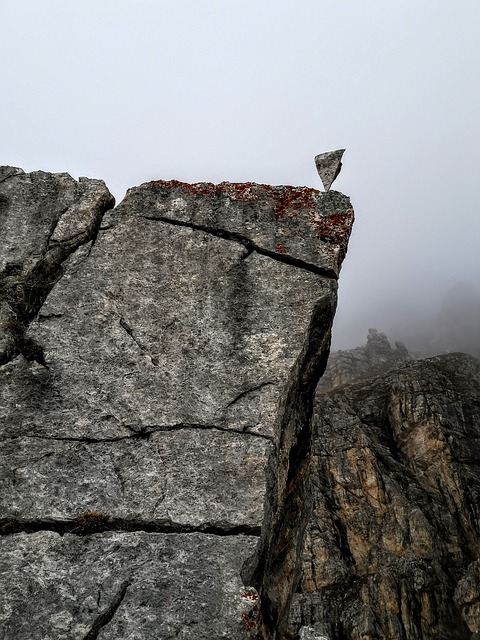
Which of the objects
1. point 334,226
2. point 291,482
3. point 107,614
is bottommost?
point 107,614

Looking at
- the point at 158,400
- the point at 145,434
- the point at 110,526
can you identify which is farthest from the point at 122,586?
the point at 158,400

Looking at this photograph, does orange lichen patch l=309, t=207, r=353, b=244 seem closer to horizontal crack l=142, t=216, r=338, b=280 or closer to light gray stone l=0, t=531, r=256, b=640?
horizontal crack l=142, t=216, r=338, b=280

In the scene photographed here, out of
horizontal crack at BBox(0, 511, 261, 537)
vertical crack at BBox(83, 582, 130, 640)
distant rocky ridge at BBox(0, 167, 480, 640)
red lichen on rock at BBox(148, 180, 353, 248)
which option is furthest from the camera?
red lichen on rock at BBox(148, 180, 353, 248)

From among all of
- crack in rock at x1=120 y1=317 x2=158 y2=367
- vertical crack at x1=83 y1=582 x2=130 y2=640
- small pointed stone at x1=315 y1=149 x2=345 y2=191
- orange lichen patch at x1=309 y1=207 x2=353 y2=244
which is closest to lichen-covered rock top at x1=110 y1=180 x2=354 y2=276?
orange lichen patch at x1=309 y1=207 x2=353 y2=244

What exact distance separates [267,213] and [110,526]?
17.3ft

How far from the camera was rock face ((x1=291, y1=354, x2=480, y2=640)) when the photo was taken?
2164 inches

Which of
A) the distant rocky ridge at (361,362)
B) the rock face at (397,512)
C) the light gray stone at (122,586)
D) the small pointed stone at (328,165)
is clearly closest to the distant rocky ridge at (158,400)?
the light gray stone at (122,586)

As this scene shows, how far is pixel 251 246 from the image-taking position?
838cm

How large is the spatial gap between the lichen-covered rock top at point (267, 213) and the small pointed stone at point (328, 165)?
0.41 metres

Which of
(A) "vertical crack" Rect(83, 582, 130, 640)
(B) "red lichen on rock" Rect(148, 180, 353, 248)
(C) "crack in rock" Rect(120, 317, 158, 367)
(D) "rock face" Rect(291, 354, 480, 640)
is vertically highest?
(B) "red lichen on rock" Rect(148, 180, 353, 248)

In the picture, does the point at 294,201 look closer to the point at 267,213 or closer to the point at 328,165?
the point at 267,213

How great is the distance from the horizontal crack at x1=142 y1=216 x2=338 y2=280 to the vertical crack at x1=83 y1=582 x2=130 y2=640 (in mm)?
4907

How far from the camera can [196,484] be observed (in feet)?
20.8

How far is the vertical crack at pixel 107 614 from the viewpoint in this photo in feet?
17.3
